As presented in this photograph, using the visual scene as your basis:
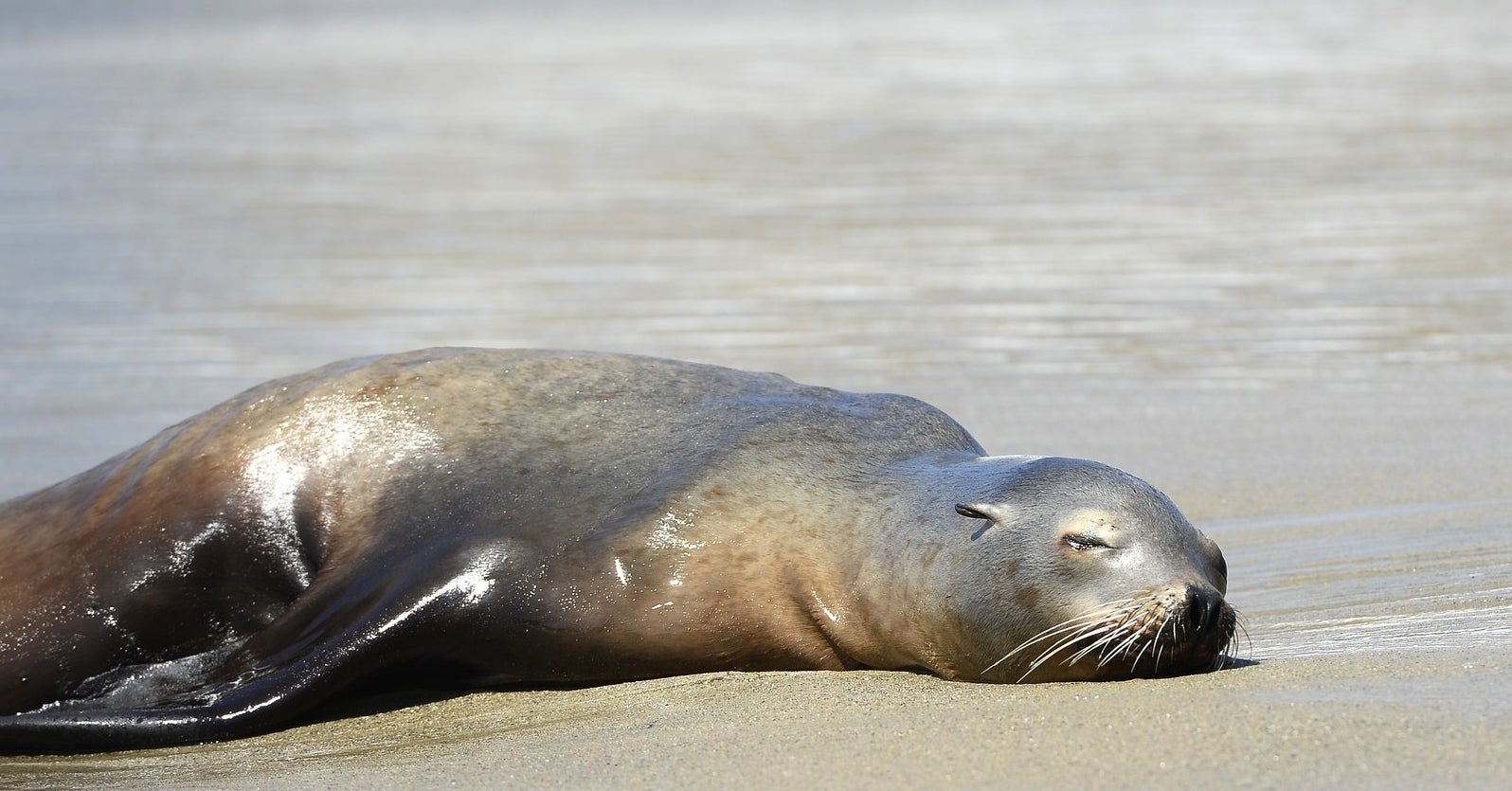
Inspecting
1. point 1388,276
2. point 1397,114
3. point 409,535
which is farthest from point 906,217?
point 409,535

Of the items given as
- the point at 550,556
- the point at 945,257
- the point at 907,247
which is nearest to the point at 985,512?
the point at 550,556

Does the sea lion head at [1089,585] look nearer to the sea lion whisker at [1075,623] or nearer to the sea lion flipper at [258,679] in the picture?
the sea lion whisker at [1075,623]

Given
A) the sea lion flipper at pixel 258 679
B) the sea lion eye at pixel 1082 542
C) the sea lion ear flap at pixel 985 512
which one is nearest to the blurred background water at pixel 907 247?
the sea lion eye at pixel 1082 542

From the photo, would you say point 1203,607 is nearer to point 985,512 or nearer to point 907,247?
point 985,512

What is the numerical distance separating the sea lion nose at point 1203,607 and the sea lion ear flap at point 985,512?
48cm

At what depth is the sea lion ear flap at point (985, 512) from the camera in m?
4.66

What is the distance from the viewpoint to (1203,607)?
433 centimetres

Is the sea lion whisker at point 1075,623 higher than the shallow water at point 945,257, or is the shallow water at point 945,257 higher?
the shallow water at point 945,257

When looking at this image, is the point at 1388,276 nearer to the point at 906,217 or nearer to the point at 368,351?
the point at 906,217

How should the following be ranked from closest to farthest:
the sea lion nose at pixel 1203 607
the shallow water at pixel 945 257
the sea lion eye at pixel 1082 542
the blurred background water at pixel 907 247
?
the sea lion nose at pixel 1203 607, the sea lion eye at pixel 1082 542, the shallow water at pixel 945 257, the blurred background water at pixel 907 247

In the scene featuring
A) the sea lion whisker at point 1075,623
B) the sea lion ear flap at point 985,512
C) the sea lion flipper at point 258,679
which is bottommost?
the sea lion whisker at point 1075,623

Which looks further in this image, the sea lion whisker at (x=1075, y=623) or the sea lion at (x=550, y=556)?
the sea lion at (x=550, y=556)

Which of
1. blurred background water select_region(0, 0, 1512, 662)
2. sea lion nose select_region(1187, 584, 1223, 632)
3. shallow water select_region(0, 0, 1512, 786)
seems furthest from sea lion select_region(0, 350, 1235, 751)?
blurred background water select_region(0, 0, 1512, 662)

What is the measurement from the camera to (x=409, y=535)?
495 cm
